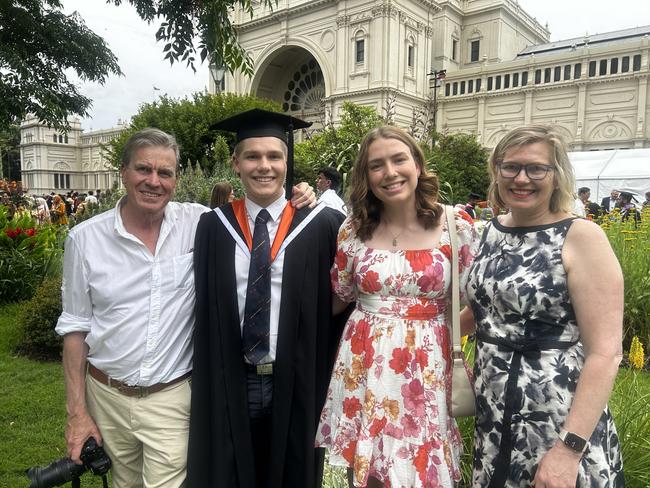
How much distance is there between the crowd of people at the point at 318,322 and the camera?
1.86 metres

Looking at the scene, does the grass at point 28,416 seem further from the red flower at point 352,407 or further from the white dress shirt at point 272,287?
the red flower at point 352,407

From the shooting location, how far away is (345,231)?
7.93 ft

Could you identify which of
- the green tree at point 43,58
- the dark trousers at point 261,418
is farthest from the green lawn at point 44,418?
the green tree at point 43,58

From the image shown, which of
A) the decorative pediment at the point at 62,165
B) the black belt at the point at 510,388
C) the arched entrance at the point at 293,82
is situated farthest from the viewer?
the decorative pediment at the point at 62,165

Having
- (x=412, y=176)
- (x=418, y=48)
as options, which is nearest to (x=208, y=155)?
(x=412, y=176)

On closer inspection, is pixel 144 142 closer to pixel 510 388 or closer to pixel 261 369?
pixel 261 369

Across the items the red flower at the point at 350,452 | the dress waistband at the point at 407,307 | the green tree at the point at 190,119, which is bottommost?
the red flower at the point at 350,452

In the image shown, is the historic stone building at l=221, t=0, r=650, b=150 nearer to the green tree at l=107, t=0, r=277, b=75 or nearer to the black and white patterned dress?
the green tree at l=107, t=0, r=277, b=75

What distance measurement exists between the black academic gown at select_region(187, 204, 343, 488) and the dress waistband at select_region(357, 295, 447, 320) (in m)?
0.38

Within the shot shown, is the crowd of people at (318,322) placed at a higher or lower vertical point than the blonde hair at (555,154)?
lower

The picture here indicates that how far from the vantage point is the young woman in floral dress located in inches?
80.4

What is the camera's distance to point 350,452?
2.15m

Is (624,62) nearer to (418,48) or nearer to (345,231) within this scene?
(418,48)

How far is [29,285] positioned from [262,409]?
7026mm
